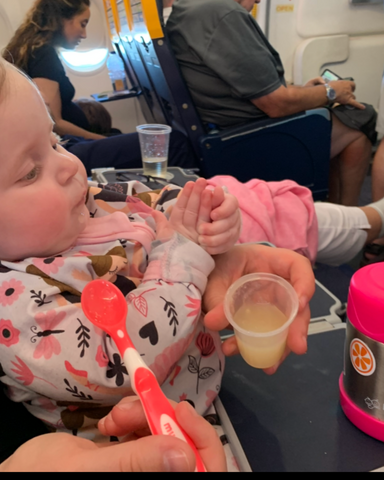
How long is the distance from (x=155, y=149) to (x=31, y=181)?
132cm

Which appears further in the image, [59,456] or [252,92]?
[252,92]

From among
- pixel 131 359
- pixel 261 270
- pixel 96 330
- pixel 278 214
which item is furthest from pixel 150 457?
pixel 278 214

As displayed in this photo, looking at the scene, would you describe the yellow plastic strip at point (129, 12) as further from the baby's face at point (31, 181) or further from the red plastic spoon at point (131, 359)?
the red plastic spoon at point (131, 359)

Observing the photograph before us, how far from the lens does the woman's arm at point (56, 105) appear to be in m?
2.47

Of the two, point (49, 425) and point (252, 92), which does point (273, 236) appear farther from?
point (252, 92)

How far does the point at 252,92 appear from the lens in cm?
189

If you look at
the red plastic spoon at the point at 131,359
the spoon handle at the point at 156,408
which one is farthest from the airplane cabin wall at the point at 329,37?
the spoon handle at the point at 156,408

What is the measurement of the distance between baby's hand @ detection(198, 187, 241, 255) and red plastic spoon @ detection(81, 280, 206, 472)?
8.4 inches

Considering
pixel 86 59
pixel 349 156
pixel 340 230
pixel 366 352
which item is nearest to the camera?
pixel 366 352

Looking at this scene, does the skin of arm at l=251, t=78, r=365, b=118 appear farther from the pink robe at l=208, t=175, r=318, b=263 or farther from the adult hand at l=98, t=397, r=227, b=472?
the adult hand at l=98, t=397, r=227, b=472

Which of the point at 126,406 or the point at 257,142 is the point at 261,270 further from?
the point at 257,142

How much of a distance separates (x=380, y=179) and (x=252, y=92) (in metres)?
0.91

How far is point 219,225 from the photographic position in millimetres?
735
